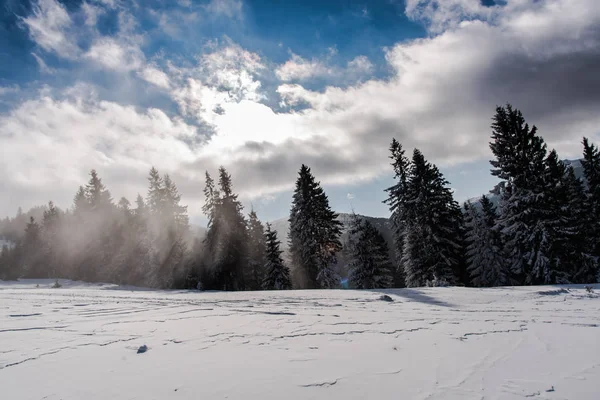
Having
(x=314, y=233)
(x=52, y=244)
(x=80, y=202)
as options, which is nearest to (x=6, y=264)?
(x=52, y=244)

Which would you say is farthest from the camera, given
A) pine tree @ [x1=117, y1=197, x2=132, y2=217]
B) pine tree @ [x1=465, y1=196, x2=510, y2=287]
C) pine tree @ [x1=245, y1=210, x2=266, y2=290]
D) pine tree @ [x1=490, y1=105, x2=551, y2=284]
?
pine tree @ [x1=117, y1=197, x2=132, y2=217]

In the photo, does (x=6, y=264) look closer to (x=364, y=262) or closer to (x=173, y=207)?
(x=173, y=207)

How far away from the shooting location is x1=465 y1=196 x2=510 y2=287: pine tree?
103 ft

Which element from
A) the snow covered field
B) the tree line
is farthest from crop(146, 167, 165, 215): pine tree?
the snow covered field

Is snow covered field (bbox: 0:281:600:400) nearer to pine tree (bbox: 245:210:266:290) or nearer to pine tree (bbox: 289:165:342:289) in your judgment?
pine tree (bbox: 289:165:342:289)

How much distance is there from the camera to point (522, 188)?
22.5m

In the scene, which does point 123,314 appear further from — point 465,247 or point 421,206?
point 465,247

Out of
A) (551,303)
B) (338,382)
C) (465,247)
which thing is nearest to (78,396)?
(338,382)

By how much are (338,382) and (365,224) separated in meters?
31.6

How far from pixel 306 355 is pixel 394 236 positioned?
3198cm

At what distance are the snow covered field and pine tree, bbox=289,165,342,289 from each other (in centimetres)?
2121

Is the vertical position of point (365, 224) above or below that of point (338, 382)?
above

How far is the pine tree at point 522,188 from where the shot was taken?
21844 millimetres

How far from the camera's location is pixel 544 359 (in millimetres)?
3902
